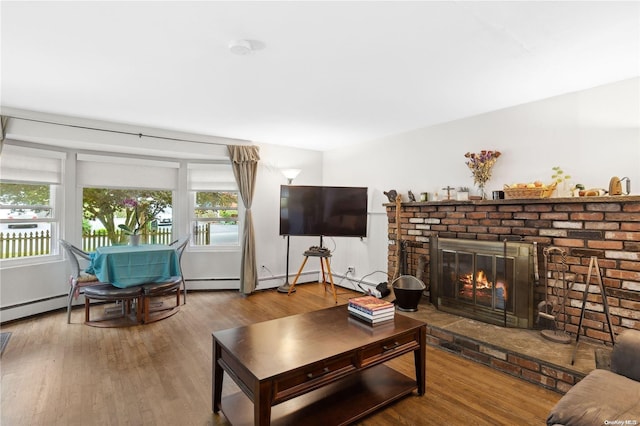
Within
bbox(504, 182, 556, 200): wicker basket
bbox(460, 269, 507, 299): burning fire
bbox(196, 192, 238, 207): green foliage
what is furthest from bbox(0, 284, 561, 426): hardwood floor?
bbox(196, 192, 238, 207): green foliage

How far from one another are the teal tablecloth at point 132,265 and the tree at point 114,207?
666mm

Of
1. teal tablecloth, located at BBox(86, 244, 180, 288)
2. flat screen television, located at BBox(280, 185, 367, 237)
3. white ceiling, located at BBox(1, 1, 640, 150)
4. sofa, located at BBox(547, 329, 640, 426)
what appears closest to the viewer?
sofa, located at BBox(547, 329, 640, 426)

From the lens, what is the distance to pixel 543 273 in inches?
114

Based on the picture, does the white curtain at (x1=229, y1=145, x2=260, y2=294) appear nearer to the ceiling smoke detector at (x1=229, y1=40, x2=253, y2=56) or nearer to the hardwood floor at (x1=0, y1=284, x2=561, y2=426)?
the hardwood floor at (x1=0, y1=284, x2=561, y2=426)

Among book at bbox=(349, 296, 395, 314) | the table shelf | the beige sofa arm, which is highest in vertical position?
book at bbox=(349, 296, 395, 314)

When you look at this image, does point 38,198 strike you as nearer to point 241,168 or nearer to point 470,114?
point 241,168

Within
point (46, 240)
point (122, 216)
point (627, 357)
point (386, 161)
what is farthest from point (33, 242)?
point (627, 357)

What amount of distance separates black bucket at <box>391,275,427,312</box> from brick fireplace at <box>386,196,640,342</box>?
0.30 m

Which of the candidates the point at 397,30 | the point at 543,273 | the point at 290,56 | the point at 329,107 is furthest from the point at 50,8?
the point at 543,273

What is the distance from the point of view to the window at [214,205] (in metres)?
4.97

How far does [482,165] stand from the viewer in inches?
132

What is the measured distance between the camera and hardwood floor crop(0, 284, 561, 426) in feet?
6.50

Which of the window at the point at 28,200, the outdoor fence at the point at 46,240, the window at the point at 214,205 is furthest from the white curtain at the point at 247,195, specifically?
the window at the point at 28,200

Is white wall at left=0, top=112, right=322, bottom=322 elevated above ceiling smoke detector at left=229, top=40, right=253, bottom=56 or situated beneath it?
situated beneath
